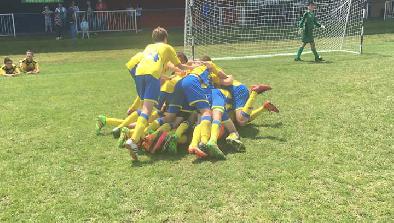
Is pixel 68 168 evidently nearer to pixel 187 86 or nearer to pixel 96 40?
pixel 187 86

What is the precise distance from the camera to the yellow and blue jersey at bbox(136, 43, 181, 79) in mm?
6383

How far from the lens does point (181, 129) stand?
6.51m

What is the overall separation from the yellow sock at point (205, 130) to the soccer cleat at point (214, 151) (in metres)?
0.17

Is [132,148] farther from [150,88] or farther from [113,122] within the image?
[113,122]

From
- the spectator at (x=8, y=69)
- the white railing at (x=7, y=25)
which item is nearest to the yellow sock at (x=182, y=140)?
the spectator at (x=8, y=69)

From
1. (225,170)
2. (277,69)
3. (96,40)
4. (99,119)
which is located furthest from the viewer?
(96,40)

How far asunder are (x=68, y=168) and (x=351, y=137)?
13.5ft

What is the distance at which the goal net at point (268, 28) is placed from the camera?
17.8 m

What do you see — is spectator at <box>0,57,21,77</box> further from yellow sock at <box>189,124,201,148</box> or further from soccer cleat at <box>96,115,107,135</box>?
yellow sock at <box>189,124,201,148</box>

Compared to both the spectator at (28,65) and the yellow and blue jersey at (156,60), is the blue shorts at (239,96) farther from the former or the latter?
the spectator at (28,65)

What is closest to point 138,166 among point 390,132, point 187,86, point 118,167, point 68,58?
point 118,167

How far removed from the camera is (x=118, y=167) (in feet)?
19.2

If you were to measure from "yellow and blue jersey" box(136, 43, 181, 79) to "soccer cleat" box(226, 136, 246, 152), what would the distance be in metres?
1.37

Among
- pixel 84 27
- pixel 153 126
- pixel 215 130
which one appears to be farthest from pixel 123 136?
pixel 84 27
